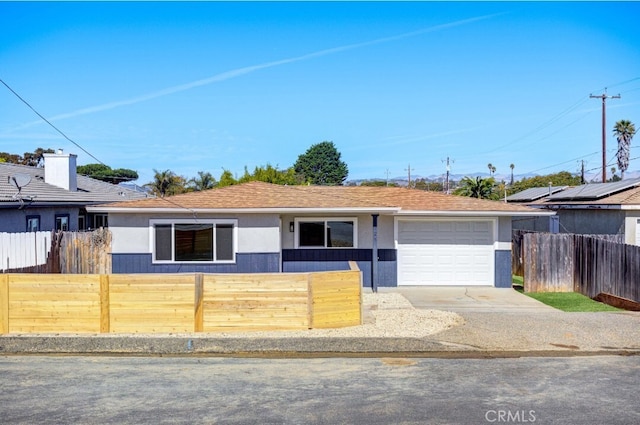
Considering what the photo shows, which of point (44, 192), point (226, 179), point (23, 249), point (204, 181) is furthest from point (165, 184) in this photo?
point (23, 249)

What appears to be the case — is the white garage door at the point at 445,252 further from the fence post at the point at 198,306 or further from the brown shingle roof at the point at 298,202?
the fence post at the point at 198,306

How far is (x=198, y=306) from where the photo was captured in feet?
41.2

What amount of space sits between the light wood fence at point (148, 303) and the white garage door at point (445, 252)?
7.58m

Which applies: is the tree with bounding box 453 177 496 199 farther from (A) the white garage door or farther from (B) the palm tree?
(A) the white garage door

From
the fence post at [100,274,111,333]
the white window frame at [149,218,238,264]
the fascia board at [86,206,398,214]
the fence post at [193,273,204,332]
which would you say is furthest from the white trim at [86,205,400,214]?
the fence post at [100,274,111,333]

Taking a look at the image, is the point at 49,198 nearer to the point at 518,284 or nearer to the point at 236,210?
the point at 236,210

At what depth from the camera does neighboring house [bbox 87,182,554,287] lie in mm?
18047

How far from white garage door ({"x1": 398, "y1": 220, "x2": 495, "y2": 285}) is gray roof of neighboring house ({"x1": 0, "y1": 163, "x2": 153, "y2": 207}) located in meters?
12.2

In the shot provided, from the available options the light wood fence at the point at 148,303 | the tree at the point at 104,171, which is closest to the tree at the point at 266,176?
the light wood fence at the point at 148,303

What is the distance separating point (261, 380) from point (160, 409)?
1826 mm

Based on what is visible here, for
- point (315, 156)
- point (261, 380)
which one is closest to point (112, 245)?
point (261, 380)

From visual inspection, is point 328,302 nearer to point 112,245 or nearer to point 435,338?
point 435,338

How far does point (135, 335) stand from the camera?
40.3 feet

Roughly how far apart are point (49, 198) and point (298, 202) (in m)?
9.67
